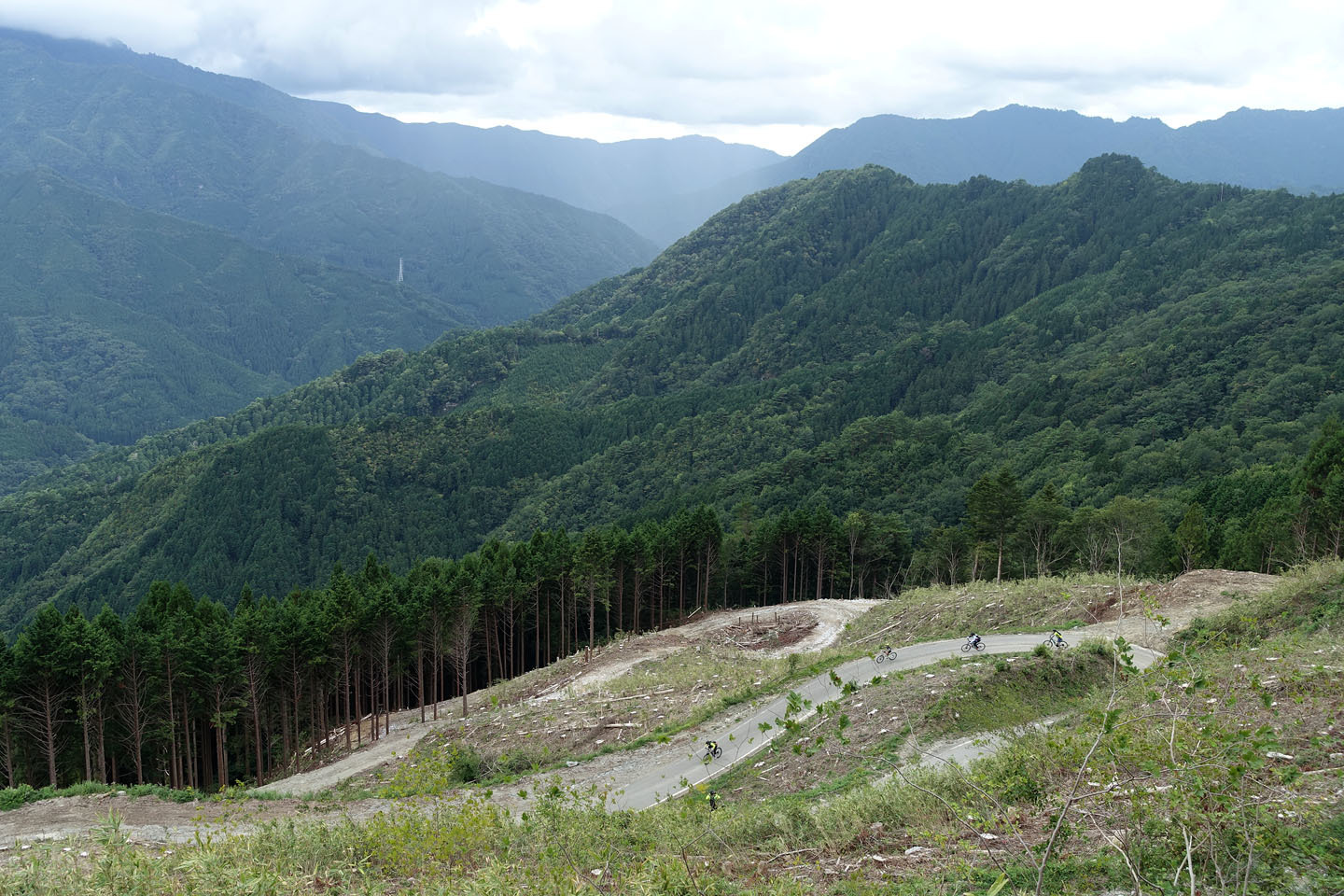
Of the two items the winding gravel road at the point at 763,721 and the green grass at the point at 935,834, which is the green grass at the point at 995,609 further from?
the green grass at the point at 935,834

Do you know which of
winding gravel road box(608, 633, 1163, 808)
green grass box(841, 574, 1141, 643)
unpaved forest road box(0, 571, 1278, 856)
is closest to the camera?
unpaved forest road box(0, 571, 1278, 856)

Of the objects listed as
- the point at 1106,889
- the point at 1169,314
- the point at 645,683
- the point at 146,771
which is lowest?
the point at 146,771

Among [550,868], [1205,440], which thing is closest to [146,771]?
[550,868]

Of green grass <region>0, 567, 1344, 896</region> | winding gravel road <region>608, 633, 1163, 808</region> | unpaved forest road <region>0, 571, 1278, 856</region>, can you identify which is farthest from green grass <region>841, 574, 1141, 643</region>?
green grass <region>0, 567, 1344, 896</region>

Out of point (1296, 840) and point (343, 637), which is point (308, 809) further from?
point (343, 637)

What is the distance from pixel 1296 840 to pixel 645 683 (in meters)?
30.9

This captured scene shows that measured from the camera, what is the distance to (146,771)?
4697cm

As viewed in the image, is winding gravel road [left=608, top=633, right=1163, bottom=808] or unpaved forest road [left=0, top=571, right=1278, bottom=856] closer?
unpaved forest road [left=0, top=571, right=1278, bottom=856]

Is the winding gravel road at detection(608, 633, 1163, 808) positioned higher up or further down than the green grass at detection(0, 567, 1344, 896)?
further down

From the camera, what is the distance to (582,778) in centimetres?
2811

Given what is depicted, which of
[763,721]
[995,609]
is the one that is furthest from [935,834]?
[995,609]

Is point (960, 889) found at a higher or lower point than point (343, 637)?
higher

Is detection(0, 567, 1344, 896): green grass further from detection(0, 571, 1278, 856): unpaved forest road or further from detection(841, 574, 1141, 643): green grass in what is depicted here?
detection(841, 574, 1141, 643): green grass

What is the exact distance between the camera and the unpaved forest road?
21.3 m
